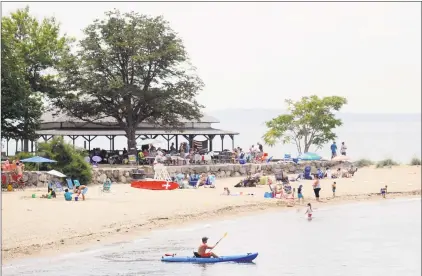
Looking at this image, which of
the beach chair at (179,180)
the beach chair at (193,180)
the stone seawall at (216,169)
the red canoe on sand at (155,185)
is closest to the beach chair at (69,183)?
the red canoe on sand at (155,185)

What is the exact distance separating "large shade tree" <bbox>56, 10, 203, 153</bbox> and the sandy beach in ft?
20.8

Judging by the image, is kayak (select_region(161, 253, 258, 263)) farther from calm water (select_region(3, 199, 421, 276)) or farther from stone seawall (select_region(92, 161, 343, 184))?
stone seawall (select_region(92, 161, 343, 184))

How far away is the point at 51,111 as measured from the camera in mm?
45375

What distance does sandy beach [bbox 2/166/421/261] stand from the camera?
70.2ft

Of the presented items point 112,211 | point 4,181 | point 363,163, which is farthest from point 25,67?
point 363,163

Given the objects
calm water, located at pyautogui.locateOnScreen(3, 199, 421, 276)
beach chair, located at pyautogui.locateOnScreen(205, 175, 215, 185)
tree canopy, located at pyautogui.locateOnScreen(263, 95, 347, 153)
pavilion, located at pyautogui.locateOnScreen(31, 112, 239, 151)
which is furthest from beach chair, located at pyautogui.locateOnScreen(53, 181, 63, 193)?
tree canopy, located at pyautogui.locateOnScreen(263, 95, 347, 153)

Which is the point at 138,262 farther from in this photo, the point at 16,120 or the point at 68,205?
the point at 16,120

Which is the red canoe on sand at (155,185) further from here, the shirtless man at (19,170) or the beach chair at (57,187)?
the shirtless man at (19,170)

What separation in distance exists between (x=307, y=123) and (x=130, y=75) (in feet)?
51.1

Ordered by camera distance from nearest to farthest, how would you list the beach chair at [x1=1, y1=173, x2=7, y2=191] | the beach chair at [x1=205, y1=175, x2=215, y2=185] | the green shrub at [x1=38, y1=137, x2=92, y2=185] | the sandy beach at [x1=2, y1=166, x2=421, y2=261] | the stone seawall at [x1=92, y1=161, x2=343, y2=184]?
the sandy beach at [x1=2, y1=166, x2=421, y2=261] → the beach chair at [x1=1, y1=173, x2=7, y2=191] → the green shrub at [x1=38, y1=137, x2=92, y2=185] → the stone seawall at [x1=92, y1=161, x2=343, y2=184] → the beach chair at [x1=205, y1=175, x2=215, y2=185]

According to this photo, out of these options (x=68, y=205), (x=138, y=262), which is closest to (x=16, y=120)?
(x=68, y=205)

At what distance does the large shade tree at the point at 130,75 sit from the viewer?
135 ft

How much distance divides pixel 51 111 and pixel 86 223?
2268 centimetres

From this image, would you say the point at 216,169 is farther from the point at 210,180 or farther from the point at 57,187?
the point at 57,187
